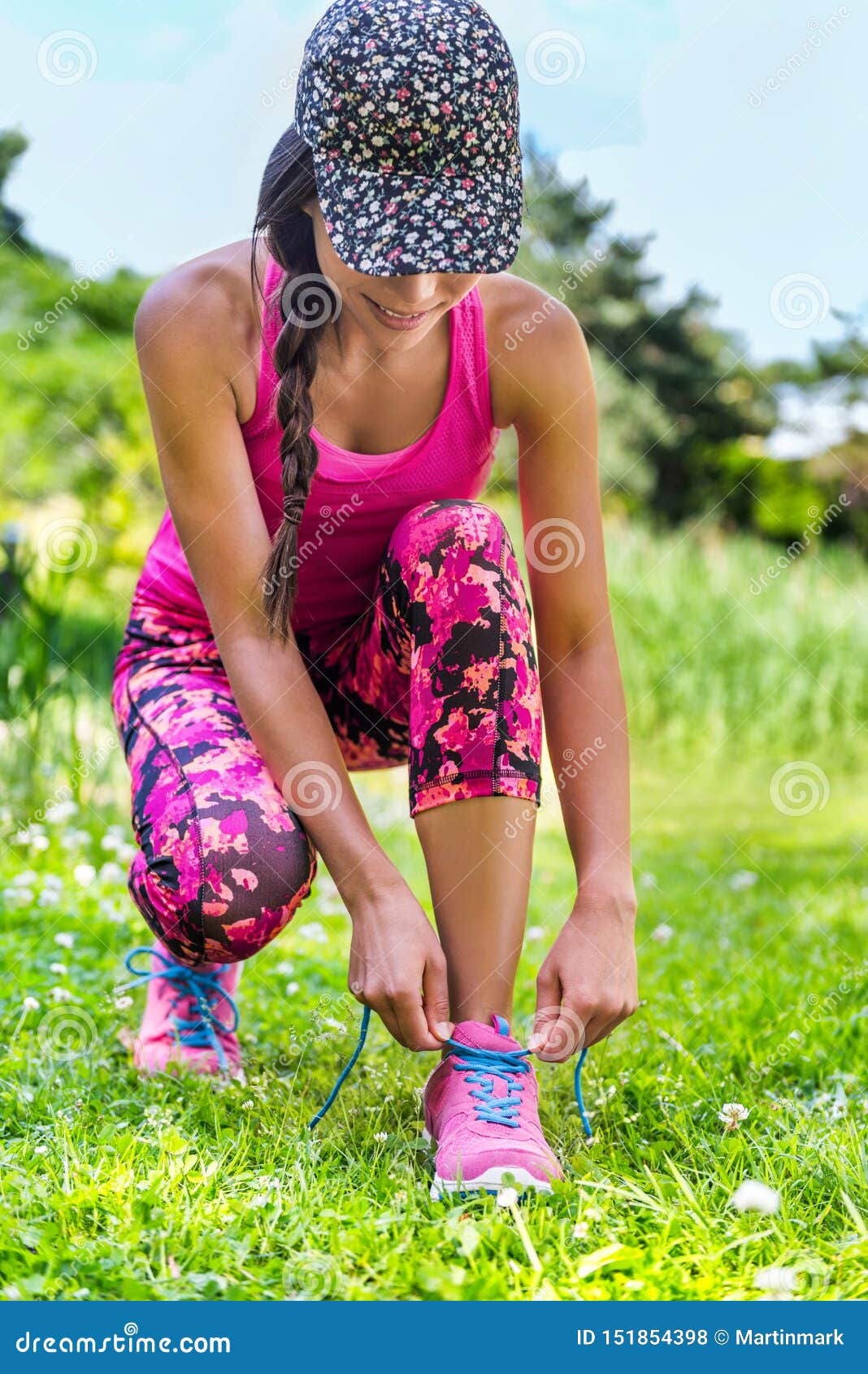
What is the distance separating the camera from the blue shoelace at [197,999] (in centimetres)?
197

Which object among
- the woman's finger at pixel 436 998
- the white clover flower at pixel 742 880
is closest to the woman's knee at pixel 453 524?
the woman's finger at pixel 436 998

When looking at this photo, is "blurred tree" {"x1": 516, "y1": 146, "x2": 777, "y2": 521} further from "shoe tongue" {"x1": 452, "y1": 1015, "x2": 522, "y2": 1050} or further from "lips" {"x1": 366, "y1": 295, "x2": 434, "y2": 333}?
"shoe tongue" {"x1": 452, "y1": 1015, "x2": 522, "y2": 1050}

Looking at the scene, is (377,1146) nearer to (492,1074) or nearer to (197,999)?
(492,1074)

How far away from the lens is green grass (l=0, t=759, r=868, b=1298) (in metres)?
1.35

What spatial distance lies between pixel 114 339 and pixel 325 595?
823 cm

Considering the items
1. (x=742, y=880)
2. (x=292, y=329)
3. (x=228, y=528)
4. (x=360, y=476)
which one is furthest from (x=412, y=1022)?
(x=742, y=880)

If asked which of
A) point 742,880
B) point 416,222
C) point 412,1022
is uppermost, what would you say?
point 416,222

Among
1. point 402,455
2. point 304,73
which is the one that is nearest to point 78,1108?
point 402,455

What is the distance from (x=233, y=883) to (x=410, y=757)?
0.29 m

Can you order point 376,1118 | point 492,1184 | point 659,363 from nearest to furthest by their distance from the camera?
point 492,1184 → point 376,1118 → point 659,363

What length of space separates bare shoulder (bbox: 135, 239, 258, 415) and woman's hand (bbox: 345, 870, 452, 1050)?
0.74 metres

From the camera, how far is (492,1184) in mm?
1486

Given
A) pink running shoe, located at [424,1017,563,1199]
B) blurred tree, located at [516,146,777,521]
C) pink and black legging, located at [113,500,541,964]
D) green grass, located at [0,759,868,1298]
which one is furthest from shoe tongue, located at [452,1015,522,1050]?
blurred tree, located at [516,146,777,521]
